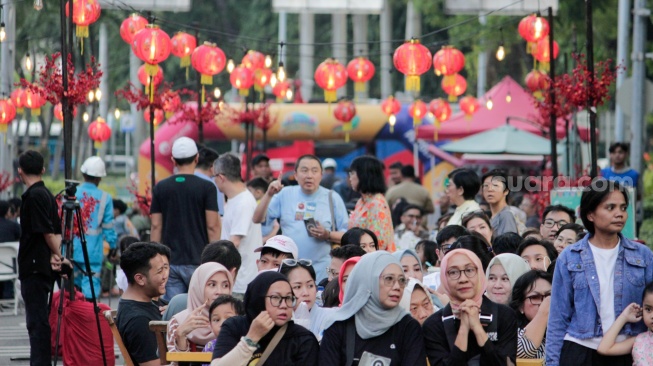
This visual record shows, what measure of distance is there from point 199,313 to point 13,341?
737 cm

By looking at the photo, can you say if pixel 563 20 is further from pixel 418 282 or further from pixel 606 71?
pixel 418 282

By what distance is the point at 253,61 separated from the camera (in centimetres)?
2378

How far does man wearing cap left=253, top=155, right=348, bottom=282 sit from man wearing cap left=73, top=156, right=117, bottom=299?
245 cm

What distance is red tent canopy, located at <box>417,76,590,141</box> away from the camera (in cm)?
2811

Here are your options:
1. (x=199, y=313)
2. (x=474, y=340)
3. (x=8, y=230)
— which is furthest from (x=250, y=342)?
(x=8, y=230)

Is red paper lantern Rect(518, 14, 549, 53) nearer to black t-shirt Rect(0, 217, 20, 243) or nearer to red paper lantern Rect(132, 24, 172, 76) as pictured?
red paper lantern Rect(132, 24, 172, 76)

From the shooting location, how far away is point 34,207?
34.1 ft

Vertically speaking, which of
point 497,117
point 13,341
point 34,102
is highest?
point 497,117

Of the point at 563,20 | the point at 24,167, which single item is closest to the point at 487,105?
the point at 563,20

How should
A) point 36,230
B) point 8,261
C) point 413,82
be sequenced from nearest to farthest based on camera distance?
point 36,230
point 8,261
point 413,82

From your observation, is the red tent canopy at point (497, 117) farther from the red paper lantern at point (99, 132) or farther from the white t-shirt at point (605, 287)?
the white t-shirt at point (605, 287)

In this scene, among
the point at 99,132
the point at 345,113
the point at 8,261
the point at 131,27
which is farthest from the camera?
the point at 345,113

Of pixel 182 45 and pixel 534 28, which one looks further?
pixel 182 45

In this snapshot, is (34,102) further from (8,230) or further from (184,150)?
(184,150)
